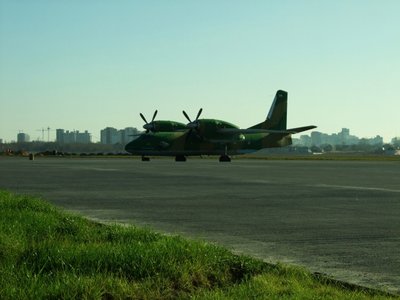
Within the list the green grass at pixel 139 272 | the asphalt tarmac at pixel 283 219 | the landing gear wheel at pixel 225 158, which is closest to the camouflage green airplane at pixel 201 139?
the landing gear wheel at pixel 225 158

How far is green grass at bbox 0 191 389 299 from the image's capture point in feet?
18.7

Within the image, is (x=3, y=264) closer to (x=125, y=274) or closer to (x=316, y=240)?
(x=125, y=274)

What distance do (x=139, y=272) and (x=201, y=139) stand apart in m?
65.5

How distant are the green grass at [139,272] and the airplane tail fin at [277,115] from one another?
75239 millimetres

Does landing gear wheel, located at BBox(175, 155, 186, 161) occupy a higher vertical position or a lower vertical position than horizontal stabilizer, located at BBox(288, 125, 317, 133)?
lower

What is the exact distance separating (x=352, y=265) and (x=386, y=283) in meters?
1.12

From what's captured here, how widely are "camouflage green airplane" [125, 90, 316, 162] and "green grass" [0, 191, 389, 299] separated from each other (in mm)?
61657

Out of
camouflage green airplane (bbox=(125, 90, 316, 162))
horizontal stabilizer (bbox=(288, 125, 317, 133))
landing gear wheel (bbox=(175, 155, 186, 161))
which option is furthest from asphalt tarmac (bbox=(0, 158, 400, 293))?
horizontal stabilizer (bbox=(288, 125, 317, 133))

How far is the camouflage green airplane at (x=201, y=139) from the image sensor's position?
231 feet

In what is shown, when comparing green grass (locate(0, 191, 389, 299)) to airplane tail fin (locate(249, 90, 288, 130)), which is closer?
green grass (locate(0, 191, 389, 299))

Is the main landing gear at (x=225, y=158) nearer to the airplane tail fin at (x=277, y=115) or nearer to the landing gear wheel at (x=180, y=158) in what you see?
the landing gear wheel at (x=180, y=158)

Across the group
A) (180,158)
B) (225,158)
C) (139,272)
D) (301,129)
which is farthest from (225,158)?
(139,272)

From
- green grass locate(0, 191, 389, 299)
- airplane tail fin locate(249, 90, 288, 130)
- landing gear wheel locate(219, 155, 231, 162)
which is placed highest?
airplane tail fin locate(249, 90, 288, 130)

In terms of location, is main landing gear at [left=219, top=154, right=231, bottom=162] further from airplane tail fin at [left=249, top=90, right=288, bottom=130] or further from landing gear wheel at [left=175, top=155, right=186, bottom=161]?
airplane tail fin at [left=249, top=90, right=288, bottom=130]
